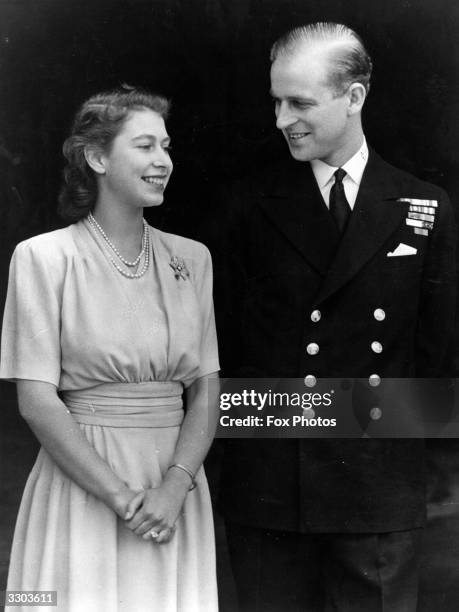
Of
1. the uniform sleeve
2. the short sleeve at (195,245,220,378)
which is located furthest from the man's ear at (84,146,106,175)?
the uniform sleeve

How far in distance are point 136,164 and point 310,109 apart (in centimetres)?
57

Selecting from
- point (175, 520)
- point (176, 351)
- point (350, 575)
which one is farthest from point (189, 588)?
point (176, 351)

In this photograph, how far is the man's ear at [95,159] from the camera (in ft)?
9.24

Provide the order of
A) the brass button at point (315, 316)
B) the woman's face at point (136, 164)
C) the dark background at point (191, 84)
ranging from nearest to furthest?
1. the woman's face at point (136, 164)
2. the brass button at point (315, 316)
3. the dark background at point (191, 84)

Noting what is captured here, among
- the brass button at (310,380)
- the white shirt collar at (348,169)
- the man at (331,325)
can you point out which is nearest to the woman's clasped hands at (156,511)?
the man at (331,325)

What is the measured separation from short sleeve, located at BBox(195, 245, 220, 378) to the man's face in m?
0.48

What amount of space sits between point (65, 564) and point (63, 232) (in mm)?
936

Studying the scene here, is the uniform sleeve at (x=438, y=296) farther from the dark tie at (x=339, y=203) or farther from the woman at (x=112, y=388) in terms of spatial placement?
the woman at (x=112, y=388)

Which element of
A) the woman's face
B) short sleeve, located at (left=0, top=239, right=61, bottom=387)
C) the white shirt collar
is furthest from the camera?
the white shirt collar

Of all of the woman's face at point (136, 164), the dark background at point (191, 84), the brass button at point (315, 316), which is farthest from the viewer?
the dark background at point (191, 84)

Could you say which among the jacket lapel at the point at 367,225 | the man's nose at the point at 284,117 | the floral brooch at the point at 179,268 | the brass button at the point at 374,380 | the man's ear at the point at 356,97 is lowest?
the brass button at the point at 374,380

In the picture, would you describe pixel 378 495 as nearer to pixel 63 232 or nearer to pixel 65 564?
pixel 65 564

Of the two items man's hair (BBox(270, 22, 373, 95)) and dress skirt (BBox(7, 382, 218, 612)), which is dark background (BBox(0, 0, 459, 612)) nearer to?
man's hair (BBox(270, 22, 373, 95))

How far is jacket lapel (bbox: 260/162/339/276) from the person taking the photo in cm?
298
